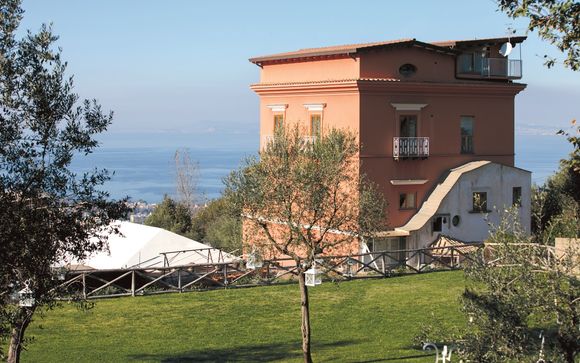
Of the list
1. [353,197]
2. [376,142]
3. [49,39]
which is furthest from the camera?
[376,142]

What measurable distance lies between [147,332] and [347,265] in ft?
29.8

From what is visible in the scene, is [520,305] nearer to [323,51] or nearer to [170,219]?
[323,51]

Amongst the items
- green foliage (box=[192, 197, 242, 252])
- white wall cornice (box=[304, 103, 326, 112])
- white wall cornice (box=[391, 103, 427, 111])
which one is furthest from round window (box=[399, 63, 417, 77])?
green foliage (box=[192, 197, 242, 252])

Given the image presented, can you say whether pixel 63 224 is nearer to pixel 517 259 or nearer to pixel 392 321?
pixel 517 259

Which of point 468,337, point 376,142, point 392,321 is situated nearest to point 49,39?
point 468,337

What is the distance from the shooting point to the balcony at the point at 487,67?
35.8 m

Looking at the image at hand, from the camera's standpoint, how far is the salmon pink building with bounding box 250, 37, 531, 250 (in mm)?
33094

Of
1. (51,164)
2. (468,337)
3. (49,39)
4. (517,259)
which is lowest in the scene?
(468,337)

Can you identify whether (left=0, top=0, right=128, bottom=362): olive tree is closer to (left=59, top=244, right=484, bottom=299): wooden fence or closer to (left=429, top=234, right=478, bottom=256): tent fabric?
(left=59, top=244, right=484, bottom=299): wooden fence

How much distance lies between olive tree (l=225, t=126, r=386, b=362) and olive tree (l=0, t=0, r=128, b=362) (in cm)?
617

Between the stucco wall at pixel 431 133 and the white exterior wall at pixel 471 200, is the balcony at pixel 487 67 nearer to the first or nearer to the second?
the stucco wall at pixel 431 133

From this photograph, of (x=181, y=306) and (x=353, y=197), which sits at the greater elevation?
(x=353, y=197)

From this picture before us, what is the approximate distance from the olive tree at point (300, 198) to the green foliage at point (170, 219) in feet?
102

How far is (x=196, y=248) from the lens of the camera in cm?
2873
